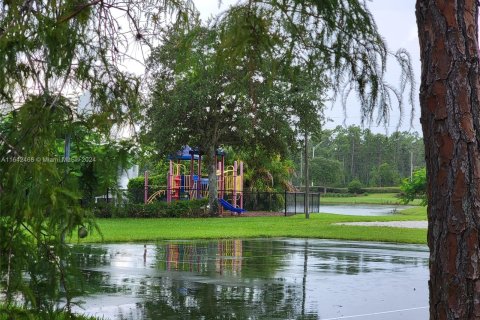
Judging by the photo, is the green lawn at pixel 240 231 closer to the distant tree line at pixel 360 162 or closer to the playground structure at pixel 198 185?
the playground structure at pixel 198 185

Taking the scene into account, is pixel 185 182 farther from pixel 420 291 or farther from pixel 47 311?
pixel 47 311

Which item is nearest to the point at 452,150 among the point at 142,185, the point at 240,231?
the point at 240,231

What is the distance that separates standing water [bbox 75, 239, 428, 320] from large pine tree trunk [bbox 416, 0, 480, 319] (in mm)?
2822

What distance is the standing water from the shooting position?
9.51 m

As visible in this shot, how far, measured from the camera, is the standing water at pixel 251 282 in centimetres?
951

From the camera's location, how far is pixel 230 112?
3356 cm

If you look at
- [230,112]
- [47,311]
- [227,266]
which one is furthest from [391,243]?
[47,311]

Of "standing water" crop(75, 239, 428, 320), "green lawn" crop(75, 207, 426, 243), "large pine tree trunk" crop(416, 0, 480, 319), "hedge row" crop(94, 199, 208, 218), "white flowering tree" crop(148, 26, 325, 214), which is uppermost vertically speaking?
"white flowering tree" crop(148, 26, 325, 214)

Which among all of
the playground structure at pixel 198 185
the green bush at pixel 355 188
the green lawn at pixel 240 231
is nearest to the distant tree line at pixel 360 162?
the green bush at pixel 355 188

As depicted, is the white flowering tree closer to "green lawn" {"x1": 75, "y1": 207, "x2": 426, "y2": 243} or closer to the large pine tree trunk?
"green lawn" {"x1": 75, "y1": 207, "x2": 426, "y2": 243}

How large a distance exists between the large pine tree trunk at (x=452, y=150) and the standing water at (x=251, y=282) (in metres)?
2.82

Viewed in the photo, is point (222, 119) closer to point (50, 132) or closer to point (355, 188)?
point (50, 132)

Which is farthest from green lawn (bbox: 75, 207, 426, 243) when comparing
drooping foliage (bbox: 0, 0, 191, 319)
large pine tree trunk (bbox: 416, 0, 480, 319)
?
large pine tree trunk (bbox: 416, 0, 480, 319)

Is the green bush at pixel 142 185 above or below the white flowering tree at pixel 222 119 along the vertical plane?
below
